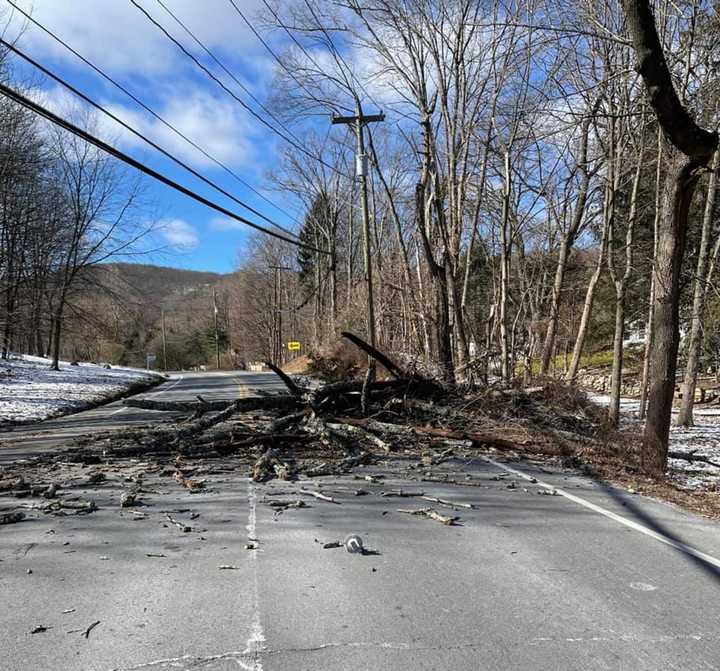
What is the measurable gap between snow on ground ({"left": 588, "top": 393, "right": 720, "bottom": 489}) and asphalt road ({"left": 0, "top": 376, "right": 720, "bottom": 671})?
352cm

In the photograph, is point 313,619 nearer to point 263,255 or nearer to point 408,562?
point 408,562

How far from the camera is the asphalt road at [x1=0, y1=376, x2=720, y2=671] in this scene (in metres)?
3.19

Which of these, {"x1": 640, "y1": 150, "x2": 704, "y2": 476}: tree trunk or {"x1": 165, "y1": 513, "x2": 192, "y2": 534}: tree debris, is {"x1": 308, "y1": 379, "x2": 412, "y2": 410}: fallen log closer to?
{"x1": 640, "y1": 150, "x2": 704, "y2": 476}: tree trunk

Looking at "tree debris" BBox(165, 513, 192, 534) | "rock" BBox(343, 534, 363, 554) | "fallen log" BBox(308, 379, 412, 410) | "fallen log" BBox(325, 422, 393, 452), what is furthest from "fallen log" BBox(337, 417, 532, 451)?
"rock" BBox(343, 534, 363, 554)

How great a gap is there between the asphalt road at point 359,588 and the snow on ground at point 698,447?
11.5ft

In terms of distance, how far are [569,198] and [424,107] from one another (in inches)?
275

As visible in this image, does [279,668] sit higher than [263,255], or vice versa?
[263,255]

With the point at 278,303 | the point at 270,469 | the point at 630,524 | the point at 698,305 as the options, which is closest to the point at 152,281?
the point at 278,303

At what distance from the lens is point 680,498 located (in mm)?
7520

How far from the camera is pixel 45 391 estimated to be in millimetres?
22203

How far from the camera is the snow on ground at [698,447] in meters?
9.48

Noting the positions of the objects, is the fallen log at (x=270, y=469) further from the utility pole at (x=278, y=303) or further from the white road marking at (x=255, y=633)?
the utility pole at (x=278, y=303)

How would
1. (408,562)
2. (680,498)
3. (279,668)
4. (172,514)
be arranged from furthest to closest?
(680,498)
(172,514)
(408,562)
(279,668)

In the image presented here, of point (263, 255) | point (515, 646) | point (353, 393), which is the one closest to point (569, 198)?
point (353, 393)
